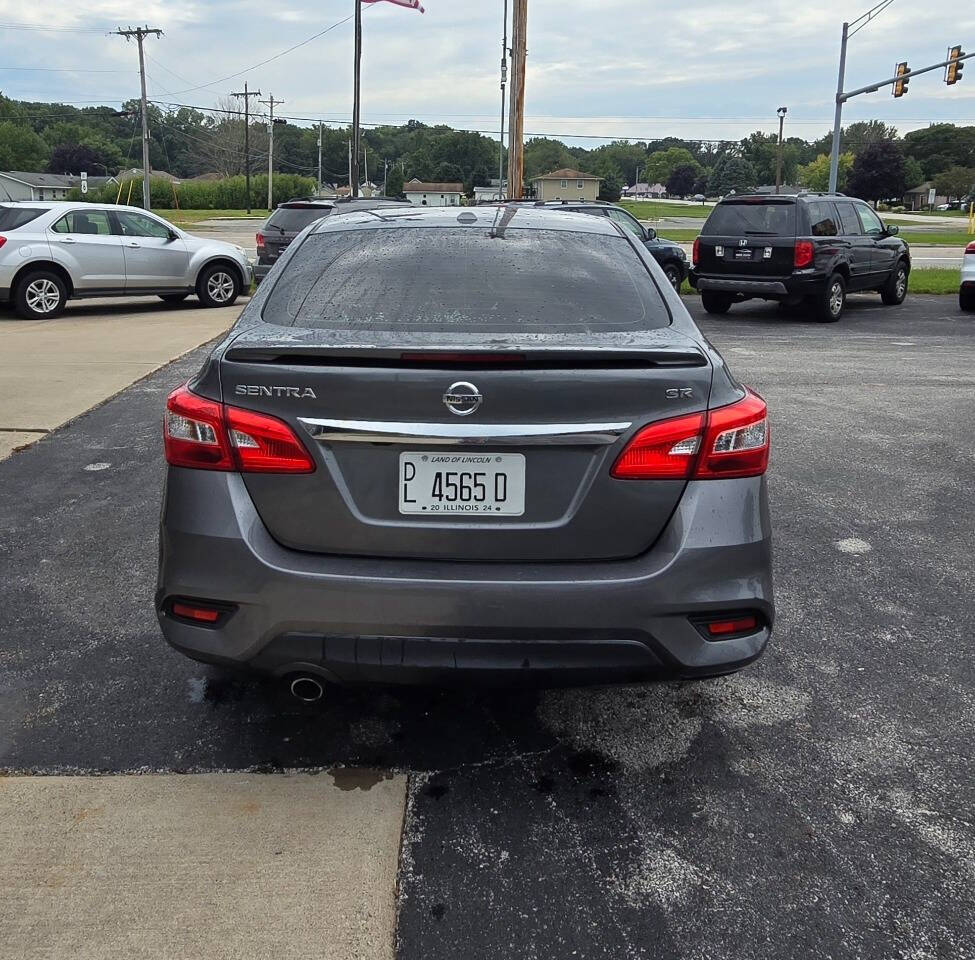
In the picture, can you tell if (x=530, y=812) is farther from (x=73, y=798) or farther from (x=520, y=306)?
(x=520, y=306)

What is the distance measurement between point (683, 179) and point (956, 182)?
58.6m

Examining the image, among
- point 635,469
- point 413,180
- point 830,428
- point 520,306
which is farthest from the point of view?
point 413,180

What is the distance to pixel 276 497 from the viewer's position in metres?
2.71

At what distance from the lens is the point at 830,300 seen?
15023mm

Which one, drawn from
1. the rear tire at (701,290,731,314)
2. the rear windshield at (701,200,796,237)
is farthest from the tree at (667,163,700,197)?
the rear windshield at (701,200,796,237)

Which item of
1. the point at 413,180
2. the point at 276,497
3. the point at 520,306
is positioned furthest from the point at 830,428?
the point at 413,180

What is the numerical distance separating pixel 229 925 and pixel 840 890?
1498 millimetres

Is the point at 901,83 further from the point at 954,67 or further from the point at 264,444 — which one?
the point at 264,444

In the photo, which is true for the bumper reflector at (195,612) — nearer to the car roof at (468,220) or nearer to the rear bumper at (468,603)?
the rear bumper at (468,603)

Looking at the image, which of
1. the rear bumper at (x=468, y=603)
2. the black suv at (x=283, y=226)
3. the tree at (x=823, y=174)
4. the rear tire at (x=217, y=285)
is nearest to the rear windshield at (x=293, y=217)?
the black suv at (x=283, y=226)

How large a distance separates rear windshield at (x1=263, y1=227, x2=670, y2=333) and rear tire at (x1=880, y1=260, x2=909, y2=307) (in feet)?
49.7

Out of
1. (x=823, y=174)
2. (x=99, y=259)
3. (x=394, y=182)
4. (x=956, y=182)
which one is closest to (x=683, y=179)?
(x=823, y=174)

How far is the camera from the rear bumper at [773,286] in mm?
14492

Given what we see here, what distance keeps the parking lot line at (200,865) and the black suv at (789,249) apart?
42.4 ft
